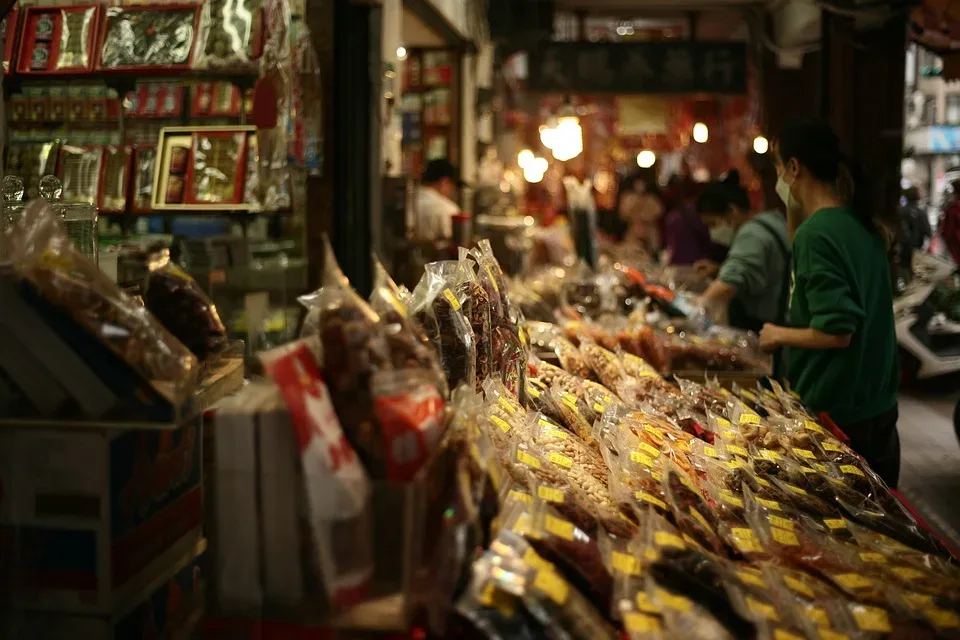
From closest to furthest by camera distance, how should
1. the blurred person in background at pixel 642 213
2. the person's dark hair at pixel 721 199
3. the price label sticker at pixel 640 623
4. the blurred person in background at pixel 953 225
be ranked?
the price label sticker at pixel 640 623, the person's dark hair at pixel 721 199, the blurred person in background at pixel 953 225, the blurred person in background at pixel 642 213


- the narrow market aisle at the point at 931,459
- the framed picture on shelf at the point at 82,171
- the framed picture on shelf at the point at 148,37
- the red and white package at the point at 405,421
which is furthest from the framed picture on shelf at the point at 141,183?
the narrow market aisle at the point at 931,459

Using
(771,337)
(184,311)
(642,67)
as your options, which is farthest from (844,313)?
(642,67)

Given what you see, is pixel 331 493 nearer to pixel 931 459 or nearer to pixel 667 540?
pixel 667 540

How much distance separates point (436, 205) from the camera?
295 inches

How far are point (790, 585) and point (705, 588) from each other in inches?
7.1

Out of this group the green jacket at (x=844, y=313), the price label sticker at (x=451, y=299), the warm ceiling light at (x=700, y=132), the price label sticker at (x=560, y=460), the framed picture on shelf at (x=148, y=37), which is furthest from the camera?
the warm ceiling light at (x=700, y=132)

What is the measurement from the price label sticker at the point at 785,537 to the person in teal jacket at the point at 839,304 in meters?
1.31

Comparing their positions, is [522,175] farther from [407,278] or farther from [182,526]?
[182,526]

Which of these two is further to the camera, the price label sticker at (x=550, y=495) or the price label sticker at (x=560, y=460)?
the price label sticker at (x=560, y=460)

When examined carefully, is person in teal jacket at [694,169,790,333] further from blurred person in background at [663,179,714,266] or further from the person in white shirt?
blurred person in background at [663,179,714,266]

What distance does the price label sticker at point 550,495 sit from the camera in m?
1.60

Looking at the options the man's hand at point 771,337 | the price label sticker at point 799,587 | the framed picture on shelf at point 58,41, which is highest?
the framed picture on shelf at point 58,41

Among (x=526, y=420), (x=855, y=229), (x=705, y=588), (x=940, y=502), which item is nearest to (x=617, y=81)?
Answer: (x=940, y=502)

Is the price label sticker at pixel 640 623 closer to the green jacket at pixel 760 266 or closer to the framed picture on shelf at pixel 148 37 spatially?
the green jacket at pixel 760 266
